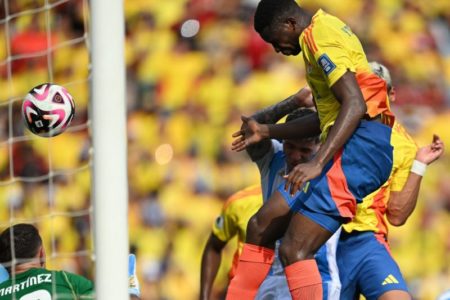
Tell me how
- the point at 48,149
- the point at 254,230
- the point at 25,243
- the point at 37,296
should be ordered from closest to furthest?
1. the point at 254,230
2. the point at 37,296
3. the point at 25,243
4. the point at 48,149

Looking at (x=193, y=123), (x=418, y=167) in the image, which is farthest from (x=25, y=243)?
(x=193, y=123)

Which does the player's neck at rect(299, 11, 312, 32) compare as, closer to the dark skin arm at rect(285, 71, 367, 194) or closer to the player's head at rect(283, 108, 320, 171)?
the dark skin arm at rect(285, 71, 367, 194)

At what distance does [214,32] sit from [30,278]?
3.89m

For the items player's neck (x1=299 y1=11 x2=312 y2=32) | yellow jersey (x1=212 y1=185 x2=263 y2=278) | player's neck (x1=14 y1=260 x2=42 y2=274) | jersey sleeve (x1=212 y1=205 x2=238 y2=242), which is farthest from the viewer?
jersey sleeve (x1=212 y1=205 x2=238 y2=242)

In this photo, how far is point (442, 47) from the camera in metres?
7.72

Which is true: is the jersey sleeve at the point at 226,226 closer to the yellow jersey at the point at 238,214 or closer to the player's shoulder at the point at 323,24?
the yellow jersey at the point at 238,214

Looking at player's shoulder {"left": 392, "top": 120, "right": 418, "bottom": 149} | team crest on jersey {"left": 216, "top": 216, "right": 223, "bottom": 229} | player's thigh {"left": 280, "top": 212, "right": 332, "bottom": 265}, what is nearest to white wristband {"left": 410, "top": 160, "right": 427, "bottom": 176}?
player's shoulder {"left": 392, "top": 120, "right": 418, "bottom": 149}

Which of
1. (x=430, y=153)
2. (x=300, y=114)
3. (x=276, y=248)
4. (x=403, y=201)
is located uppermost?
(x=300, y=114)

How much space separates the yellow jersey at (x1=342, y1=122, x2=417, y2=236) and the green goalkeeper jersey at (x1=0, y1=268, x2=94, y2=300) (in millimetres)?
1315

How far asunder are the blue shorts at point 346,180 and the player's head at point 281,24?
444 mm

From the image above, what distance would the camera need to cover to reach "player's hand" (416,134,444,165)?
5031 millimetres

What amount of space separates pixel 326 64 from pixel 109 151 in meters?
0.98

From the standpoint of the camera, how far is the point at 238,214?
18.8ft

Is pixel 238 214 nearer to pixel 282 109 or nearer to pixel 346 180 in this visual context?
pixel 282 109
